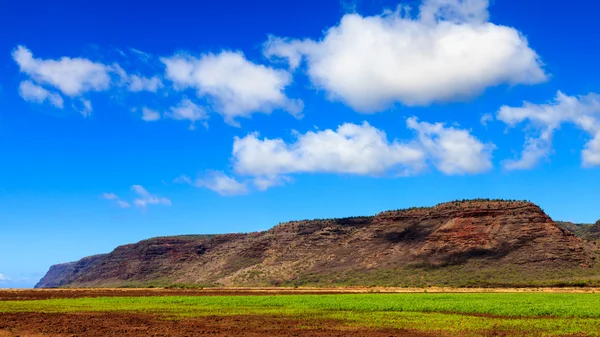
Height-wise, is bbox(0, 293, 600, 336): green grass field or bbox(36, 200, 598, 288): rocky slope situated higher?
bbox(36, 200, 598, 288): rocky slope

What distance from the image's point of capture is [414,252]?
123m

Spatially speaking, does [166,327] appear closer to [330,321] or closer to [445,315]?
[330,321]

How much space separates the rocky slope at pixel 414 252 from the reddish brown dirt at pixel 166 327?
7136 cm

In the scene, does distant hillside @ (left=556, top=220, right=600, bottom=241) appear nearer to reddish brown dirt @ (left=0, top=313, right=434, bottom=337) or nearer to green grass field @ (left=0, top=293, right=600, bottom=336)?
green grass field @ (left=0, top=293, right=600, bottom=336)

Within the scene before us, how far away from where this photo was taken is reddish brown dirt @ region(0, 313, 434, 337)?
2803 cm

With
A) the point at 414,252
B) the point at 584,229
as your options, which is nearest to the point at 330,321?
the point at 414,252

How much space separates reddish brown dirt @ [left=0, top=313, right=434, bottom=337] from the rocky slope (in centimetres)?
7136

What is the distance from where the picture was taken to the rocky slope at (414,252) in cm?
10312

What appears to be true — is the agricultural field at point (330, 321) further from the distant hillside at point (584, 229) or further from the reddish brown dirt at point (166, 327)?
the distant hillside at point (584, 229)

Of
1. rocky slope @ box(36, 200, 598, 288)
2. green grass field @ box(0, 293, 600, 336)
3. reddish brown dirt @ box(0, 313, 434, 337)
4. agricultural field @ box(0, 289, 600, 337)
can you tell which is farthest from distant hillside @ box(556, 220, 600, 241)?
reddish brown dirt @ box(0, 313, 434, 337)

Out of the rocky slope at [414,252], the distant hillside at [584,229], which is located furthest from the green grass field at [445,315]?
the distant hillside at [584,229]

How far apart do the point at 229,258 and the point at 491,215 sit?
272ft

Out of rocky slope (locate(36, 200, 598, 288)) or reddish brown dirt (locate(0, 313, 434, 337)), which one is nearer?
reddish brown dirt (locate(0, 313, 434, 337))

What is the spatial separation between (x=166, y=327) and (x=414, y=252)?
324ft
